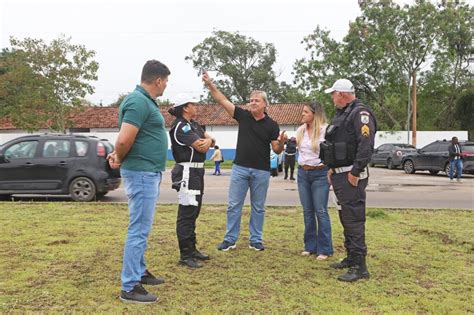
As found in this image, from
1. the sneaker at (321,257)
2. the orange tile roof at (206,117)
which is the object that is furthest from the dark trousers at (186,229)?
the orange tile roof at (206,117)

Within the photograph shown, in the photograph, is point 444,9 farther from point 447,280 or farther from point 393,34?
point 447,280

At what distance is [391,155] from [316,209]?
23091 millimetres

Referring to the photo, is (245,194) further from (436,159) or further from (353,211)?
(436,159)

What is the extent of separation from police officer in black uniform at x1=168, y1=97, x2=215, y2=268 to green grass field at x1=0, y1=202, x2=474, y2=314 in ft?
0.87

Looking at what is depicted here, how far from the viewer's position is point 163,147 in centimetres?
445

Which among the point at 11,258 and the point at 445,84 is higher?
the point at 445,84

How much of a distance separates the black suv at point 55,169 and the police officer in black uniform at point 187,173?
246 inches

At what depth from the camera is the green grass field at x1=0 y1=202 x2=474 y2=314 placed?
4.13 meters

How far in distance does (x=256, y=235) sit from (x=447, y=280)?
7.43ft

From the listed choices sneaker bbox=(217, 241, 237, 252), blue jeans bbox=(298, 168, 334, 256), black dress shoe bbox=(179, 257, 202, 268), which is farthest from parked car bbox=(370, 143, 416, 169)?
black dress shoe bbox=(179, 257, 202, 268)

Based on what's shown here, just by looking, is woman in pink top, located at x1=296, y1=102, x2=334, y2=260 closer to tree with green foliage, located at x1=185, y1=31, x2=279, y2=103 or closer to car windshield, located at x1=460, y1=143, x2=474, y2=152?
car windshield, located at x1=460, y1=143, x2=474, y2=152

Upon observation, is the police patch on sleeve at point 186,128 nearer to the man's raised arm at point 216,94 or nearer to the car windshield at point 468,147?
the man's raised arm at point 216,94

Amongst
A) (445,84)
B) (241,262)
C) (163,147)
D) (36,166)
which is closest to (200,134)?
(163,147)

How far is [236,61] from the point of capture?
57375 mm
